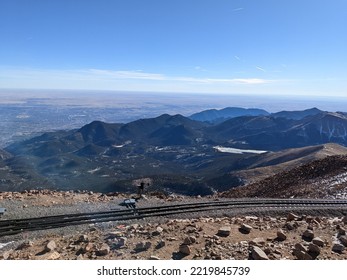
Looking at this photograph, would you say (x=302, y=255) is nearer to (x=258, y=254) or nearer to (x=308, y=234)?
(x=258, y=254)

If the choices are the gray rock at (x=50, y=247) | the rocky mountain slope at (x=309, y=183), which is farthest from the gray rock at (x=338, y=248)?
the rocky mountain slope at (x=309, y=183)

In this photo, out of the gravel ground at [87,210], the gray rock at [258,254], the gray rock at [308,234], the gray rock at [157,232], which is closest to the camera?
the gray rock at [258,254]

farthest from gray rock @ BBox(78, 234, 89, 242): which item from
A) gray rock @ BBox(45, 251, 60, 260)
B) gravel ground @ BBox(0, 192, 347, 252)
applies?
gravel ground @ BBox(0, 192, 347, 252)

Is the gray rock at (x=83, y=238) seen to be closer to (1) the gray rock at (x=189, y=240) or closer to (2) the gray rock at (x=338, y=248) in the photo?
(1) the gray rock at (x=189, y=240)

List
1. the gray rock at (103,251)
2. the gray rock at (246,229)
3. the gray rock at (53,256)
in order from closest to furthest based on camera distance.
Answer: the gray rock at (53,256) → the gray rock at (103,251) → the gray rock at (246,229)

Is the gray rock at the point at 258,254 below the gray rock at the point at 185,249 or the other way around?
the other way around

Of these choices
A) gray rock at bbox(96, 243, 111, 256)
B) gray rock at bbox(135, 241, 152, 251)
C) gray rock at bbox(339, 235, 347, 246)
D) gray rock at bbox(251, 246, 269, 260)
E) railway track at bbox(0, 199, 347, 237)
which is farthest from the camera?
railway track at bbox(0, 199, 347, 237)

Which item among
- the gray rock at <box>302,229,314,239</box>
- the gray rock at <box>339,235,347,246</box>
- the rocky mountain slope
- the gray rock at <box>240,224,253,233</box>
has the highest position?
the gray rock at <box>339,235,347,246</box>

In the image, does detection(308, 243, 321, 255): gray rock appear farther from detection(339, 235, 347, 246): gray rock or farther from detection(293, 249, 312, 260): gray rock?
detection(339, 235, 347, 246): gray rock

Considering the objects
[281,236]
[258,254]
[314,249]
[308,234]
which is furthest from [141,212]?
[314,249]

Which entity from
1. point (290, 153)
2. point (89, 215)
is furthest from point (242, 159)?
point (89, 215)
